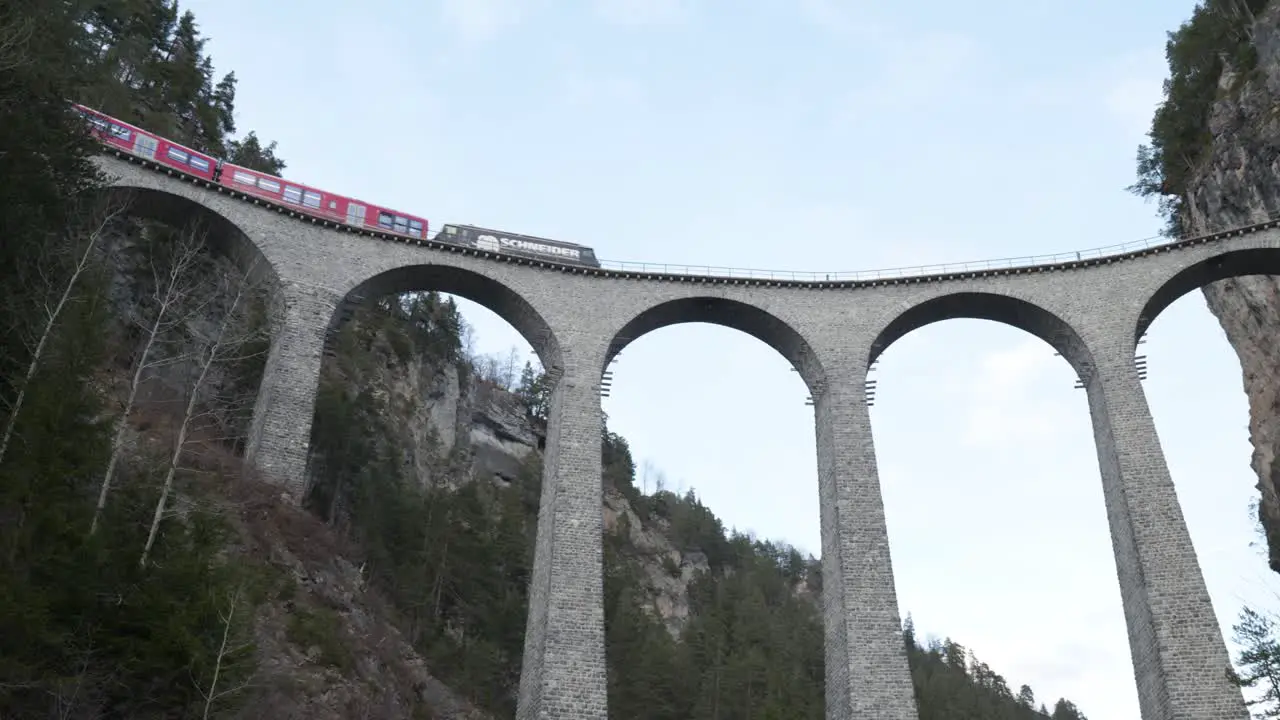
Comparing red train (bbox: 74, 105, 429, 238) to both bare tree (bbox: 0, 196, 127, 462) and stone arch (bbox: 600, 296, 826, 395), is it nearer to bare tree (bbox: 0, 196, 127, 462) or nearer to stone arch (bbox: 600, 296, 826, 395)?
stone arch (bbox: 600, 296, 826, 395)

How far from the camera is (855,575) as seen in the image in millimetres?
26016

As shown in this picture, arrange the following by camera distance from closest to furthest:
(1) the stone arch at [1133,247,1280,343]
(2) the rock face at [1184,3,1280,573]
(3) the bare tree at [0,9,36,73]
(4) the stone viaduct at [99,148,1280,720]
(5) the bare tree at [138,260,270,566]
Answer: (3) the bare tree at [0,9,36,73], (5) the bare tree at [138,260,270,566], (4) the stone viaduct at [99,148,1280,720], (1) the stone arch at [1133,247,1280,343], (2) the rock face at [1184,3,1280,573]

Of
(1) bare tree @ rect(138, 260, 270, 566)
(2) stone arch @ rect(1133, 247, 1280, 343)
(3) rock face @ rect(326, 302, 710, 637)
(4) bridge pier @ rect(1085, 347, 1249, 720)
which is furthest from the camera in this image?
(3) rock face @ rect(326, 302, 710, 637)

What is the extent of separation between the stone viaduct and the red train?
4.10ft

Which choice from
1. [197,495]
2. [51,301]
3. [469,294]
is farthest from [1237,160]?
[51,301]

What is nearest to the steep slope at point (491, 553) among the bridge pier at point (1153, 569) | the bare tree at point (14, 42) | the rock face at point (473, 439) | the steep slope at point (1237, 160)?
the rock face at point (473, 439)

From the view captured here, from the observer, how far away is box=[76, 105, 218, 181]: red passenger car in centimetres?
2788

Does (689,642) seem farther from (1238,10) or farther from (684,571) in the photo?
(1238,10)

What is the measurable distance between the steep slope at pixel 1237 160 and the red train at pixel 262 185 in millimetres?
26361

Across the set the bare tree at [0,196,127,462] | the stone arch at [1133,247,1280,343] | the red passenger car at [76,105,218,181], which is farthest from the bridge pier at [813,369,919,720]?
the red passenger car at [76,105,218,181]

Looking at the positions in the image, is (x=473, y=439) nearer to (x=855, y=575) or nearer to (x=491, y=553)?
(x=491, y=553)

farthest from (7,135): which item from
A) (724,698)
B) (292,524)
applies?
(724,698)

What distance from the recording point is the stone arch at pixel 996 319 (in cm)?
2997

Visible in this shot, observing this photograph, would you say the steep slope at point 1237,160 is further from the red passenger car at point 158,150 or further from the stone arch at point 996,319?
the red passenger car at point 158,150
